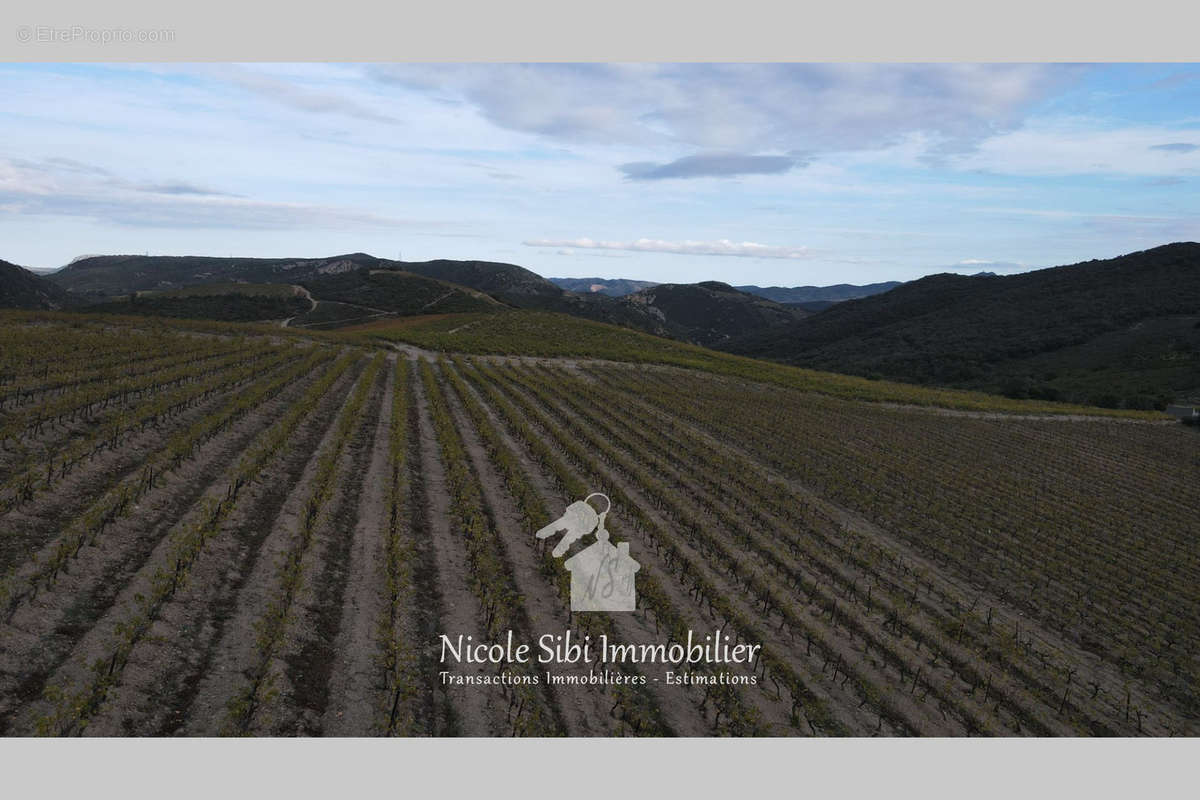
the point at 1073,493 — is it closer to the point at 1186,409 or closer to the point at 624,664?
the point at 624,664

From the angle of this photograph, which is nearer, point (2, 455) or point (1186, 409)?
point (2, 455)

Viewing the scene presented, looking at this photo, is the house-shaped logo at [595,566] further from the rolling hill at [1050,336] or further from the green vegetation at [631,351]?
the rolling hill at [1050,336]

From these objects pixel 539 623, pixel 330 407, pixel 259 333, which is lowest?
pixel 539 623

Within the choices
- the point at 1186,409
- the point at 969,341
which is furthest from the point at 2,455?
the point at 969,341

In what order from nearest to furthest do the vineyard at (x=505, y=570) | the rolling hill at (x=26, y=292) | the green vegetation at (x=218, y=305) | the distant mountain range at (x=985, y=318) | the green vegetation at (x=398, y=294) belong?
the vineyard at (x=505, y=570), the distant mountain range at (x=985, y=318), the green vegetation at (x=218, y=305), the green vegetation at (x=398, y=294), the rolling hill at (x=26, y=292)

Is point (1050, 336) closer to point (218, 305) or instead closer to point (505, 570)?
point (505, 570)

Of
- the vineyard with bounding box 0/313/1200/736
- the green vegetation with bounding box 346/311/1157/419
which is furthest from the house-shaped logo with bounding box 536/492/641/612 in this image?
the green vegetation with bounding box 346/311/1157/419

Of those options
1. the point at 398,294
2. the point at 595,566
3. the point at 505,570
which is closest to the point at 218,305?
the point at 398,294

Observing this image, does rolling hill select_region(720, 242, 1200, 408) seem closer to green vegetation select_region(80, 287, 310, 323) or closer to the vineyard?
the vineyard

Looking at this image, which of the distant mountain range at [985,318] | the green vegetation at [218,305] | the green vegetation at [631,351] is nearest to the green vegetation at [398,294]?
the distant mountain range at [985,318]
